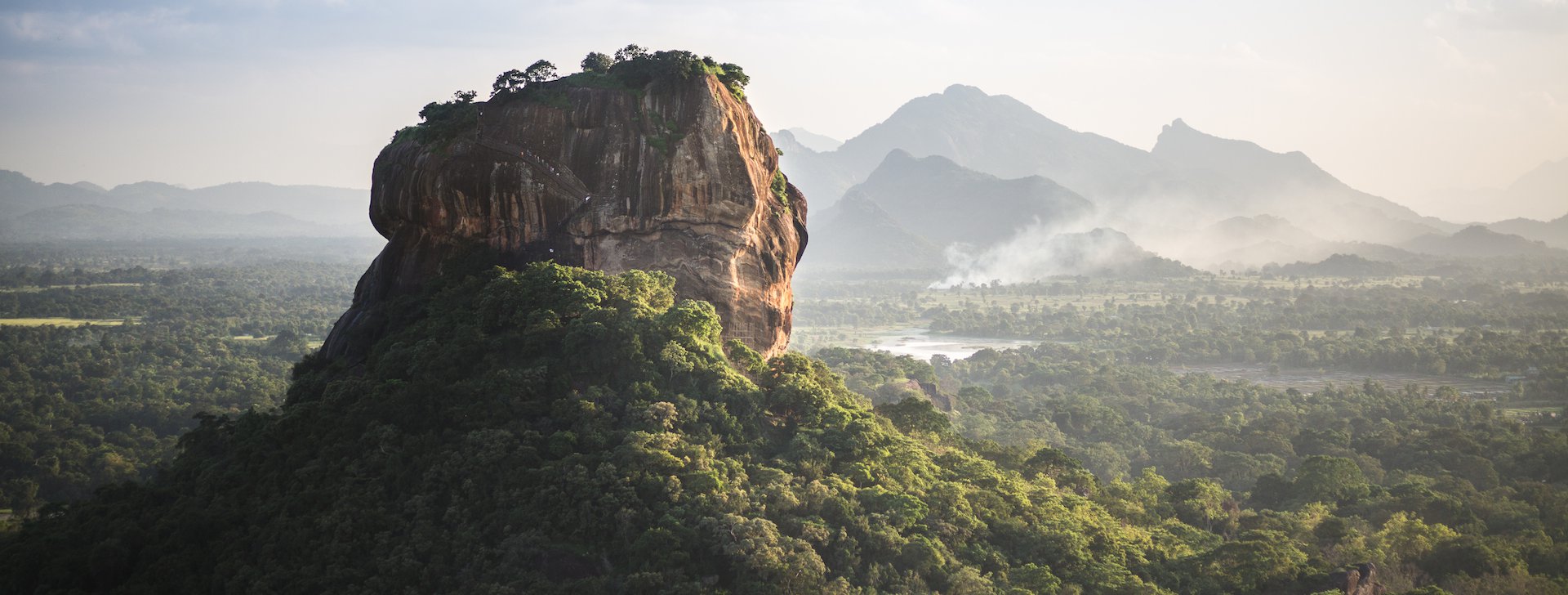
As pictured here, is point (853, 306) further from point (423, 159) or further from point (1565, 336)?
point (423, 159)

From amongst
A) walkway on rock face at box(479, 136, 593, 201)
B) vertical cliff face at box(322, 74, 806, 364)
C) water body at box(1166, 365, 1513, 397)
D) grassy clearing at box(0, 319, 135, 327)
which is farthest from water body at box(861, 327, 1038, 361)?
grassy clearing at box(0, 319, 135, 327)

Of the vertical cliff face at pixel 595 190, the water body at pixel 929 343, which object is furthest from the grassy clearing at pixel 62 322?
the vertical cliff face at pixel 595 190

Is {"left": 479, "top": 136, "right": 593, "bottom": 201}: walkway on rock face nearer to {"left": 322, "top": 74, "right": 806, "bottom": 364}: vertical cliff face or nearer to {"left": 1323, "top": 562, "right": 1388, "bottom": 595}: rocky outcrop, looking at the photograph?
{"left": 322, "top": 74, "right": 806, "bottom": 364}: vertical cliff face

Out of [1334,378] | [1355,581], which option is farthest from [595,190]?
[1334,378]

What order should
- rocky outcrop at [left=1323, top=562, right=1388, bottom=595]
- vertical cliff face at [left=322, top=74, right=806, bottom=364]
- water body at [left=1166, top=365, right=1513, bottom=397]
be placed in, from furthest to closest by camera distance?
water body at [left=1166, top=365, right=1513, bottom=397] → vertical cliff face at [left=322, top=74, right=806, bottom=364] → rocky outcrop at [left=1323, top=562, right=1388, bottom=595]

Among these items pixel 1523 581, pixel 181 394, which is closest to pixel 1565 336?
pixel 1523 581

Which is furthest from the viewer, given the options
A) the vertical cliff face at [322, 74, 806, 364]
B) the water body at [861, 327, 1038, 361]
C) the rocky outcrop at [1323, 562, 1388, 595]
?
the water body at [861, 327, 1038, 361]

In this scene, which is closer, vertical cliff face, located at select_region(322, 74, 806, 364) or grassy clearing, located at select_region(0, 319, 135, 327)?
vertical cliff face, located at select_region(322, 74, 806, 364)
